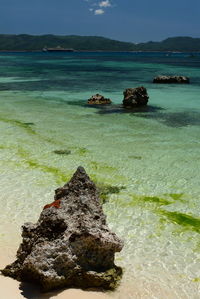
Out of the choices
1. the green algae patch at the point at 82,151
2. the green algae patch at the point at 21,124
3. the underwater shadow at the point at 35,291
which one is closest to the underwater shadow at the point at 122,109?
the green algae patch at the point at 21,124

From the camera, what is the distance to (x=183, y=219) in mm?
11773

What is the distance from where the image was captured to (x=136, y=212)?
39.9ft

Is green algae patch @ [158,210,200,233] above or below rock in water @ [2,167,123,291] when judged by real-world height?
below

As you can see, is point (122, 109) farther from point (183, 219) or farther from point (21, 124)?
point (183, 219)

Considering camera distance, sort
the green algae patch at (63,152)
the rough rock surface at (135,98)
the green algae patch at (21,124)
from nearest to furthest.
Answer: the green algae patch at (63,152) → the green algae patch at (21,124) → the rough rock surface at (135,98)

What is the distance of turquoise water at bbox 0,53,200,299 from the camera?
30.6ft

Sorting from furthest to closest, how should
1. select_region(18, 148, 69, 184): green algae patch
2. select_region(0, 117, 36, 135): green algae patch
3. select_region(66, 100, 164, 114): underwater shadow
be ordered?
1. select_region(66, 100, 164, 114): underwater shadow
2. select_region(0, 117, 36, 135): green algae patch
3. select_region(18, 148, 69, 184): green algae patch

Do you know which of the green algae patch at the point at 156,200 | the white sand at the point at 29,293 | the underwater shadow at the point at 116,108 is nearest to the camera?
the white sand at the point at 29,293

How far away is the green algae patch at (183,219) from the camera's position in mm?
11297

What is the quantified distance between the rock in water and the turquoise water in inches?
28.4

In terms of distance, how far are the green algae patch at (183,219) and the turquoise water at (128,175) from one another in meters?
0.03

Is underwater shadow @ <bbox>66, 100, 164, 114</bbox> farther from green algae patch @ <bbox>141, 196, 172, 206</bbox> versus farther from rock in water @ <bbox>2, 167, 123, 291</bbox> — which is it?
rock in water @ <bbox>2, 167, 123, 291</bbox>

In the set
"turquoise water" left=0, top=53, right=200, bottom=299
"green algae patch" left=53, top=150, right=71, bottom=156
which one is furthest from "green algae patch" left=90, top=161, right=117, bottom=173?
"green algae patch" left=53, top=150, right=71, bottom=156

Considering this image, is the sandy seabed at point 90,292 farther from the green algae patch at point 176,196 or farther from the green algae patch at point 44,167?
the green algae patch at point 44,167
